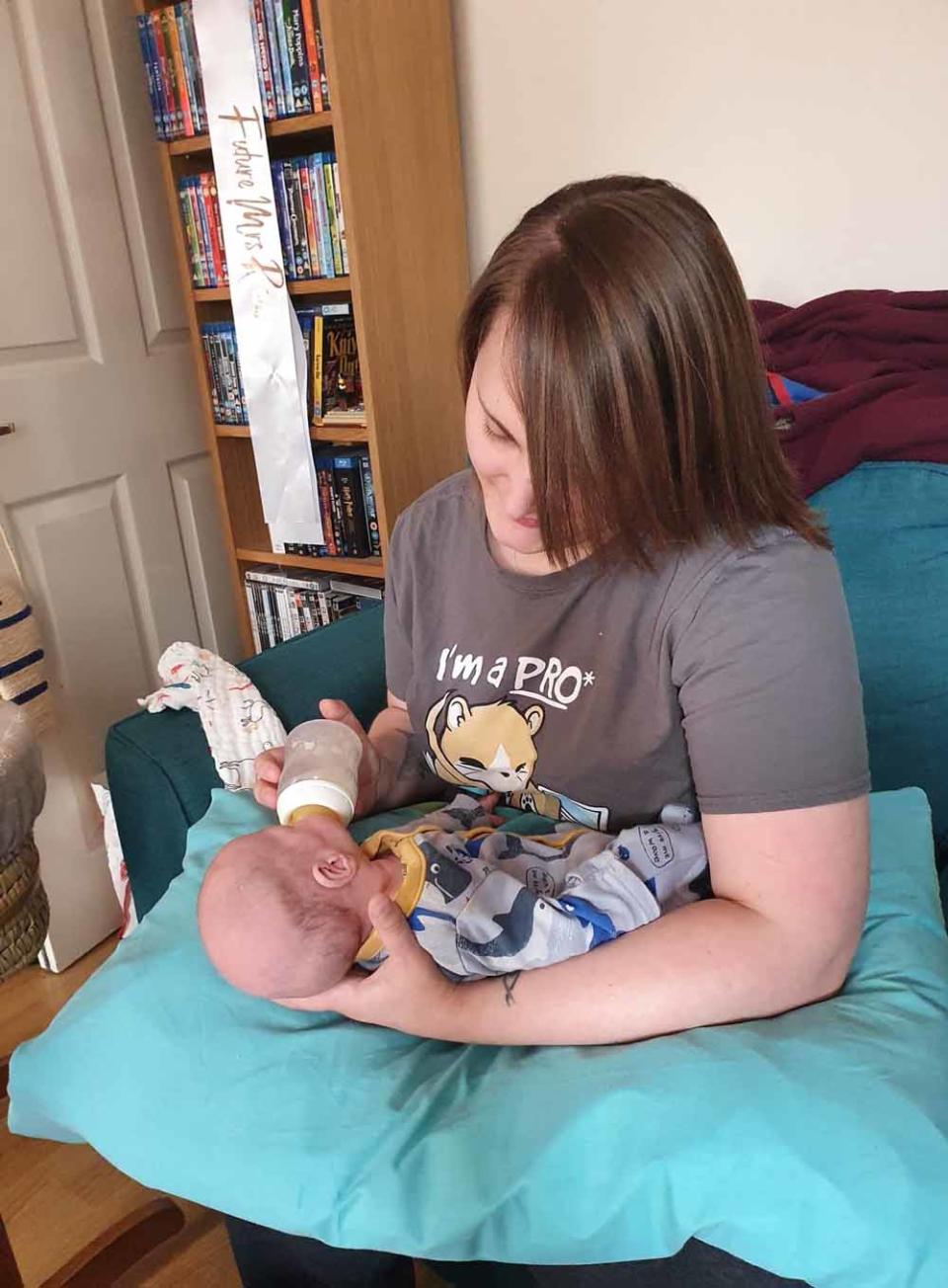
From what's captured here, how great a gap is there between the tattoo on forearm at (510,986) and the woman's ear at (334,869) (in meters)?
0.16

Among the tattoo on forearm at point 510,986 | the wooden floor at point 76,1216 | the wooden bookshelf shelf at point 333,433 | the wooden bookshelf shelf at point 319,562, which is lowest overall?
the wooden floor at point 76,1216

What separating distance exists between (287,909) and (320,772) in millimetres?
155

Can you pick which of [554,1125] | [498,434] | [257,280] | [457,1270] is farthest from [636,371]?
[257,280]

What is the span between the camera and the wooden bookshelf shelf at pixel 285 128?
165 centimetres

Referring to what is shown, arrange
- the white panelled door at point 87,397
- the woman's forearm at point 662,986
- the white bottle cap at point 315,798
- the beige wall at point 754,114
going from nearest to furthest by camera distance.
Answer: the woman's forearm at point 662,986, the white bottle cap at point 315,798, the beige wall at point 754,114, the white panelled door at point 87,397

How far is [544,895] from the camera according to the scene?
85 centimetres

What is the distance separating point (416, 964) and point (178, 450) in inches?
63.0

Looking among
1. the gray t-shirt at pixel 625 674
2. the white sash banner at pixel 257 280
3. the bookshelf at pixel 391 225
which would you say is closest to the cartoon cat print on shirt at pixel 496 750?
the gray t-shirt at pixel 625 674

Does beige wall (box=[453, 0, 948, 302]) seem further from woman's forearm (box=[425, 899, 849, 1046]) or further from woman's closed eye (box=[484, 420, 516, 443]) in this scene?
woman's forearm (box=[425, 899, 849, 1046])

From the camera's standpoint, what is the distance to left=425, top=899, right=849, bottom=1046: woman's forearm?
760mm

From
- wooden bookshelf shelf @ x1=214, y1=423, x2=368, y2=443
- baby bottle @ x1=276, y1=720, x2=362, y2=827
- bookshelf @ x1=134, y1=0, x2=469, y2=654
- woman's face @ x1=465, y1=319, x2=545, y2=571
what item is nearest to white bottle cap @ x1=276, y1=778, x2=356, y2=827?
baby bottle @ x1=276, y1=720, x2=362, y2=827

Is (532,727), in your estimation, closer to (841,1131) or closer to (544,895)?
(544,895)

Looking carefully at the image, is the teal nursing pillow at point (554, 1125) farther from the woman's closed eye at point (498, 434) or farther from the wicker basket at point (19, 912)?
the woman's closed eye at point (498, 434)

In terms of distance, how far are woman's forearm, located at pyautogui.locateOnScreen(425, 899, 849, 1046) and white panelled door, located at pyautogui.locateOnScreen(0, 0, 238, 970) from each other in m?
1.35
